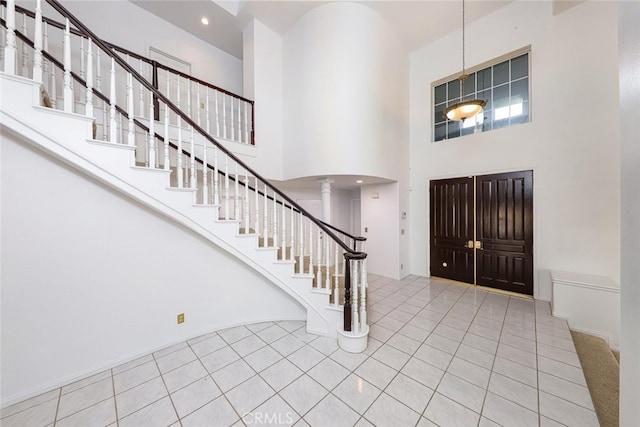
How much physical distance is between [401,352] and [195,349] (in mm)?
2355

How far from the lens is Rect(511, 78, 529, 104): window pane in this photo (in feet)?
12.8

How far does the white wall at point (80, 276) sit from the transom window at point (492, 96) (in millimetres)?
4562

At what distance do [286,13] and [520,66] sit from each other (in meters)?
4.38

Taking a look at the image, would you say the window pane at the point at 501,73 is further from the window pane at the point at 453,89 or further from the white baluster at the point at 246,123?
the white baluster at the point at 246,123

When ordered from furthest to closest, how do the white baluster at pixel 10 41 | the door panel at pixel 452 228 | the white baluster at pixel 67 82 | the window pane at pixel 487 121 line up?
1. the door panel at pixel 452 228
2. the window pane at pixel 487 121
3. the white baluster at pixel 67 82
4. the white baluster at pixel 10 41

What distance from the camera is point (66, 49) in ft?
6.13

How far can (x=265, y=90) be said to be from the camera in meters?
4.27

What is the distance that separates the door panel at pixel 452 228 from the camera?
4387mm

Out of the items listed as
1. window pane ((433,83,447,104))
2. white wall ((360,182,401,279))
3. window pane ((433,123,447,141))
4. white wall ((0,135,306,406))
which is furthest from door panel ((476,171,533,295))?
white wall ((0,135,306,406))

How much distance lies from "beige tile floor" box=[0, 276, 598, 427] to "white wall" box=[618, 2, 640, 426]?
3.46 feet

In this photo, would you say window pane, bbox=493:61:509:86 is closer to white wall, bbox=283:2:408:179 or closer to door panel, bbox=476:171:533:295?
door panel, bbox=476:171:533:295

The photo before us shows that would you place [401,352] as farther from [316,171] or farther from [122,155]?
[122,155]

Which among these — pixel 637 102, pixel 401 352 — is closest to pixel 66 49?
pixel 637 102

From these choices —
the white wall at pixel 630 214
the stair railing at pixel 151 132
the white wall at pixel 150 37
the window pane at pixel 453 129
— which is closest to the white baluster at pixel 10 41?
the stair railing at pixel 151 132
